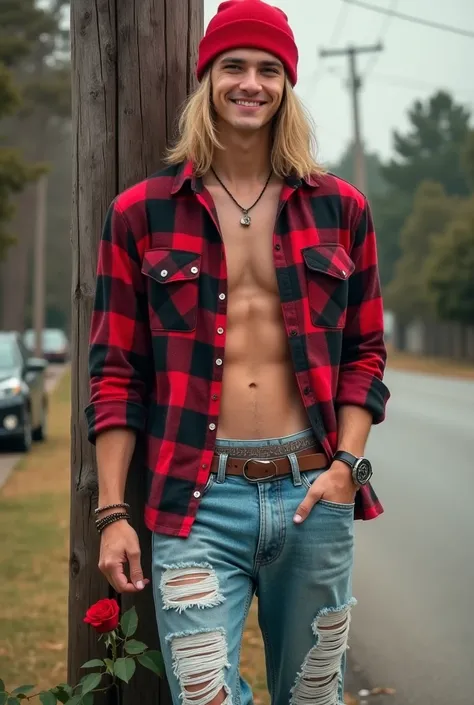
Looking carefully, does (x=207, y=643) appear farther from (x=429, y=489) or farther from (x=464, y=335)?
(x=464, y=335)

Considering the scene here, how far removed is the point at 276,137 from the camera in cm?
323

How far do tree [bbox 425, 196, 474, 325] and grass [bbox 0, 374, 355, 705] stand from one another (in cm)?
3415

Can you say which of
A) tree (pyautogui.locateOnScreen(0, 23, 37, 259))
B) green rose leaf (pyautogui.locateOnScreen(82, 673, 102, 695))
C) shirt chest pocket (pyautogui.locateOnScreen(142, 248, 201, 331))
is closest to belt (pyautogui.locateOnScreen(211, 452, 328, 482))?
shirt chest pocket (pyautogui.locateOnScreen(142, 248, 201, 331))

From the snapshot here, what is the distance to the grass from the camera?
5.48 metres

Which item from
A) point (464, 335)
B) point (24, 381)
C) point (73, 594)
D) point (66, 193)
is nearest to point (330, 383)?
point (73, 594)

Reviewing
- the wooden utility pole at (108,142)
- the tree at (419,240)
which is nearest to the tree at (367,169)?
the tree at (419,240)

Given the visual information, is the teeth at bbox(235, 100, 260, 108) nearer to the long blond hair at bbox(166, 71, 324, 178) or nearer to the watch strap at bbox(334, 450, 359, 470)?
the long blond hair at bbox(166, 71, 324, 178)

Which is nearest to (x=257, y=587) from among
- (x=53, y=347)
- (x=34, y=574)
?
(x=34, y=574)

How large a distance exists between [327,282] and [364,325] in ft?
0.70

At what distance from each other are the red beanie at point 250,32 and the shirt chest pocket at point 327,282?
521 millimetres

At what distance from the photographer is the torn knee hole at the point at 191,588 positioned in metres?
2.90

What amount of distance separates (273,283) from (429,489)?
7593mm

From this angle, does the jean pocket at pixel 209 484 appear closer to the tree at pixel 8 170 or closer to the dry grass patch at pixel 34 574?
the dry grass patch at pixel 34 574

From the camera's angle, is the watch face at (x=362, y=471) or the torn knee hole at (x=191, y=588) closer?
the torn knee hole at (x=191, y=588)
